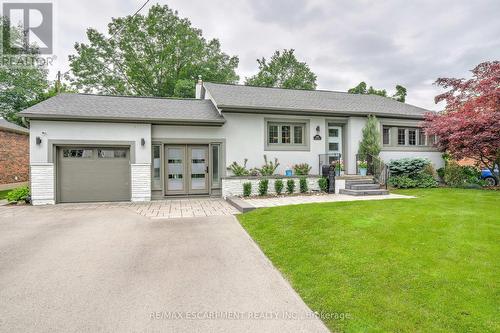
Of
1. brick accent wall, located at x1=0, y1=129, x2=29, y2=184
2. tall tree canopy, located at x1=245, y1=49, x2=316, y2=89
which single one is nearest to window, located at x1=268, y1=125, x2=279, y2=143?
brick accent wall, located at x1=0, y1=129, x2=29, y2=184

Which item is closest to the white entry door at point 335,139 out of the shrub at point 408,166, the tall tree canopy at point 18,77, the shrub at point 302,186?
the shrub at point 408,166

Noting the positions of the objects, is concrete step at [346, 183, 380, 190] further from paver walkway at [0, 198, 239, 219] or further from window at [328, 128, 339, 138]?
paver walkway at [0, 198, 239, 219]

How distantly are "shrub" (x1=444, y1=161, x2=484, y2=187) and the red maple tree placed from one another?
71 centimetres

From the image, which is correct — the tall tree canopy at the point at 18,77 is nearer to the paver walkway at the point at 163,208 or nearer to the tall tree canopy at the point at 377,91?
the paver walkway at the point at 163,208

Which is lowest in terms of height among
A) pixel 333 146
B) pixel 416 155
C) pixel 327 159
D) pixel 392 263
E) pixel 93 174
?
pixel 392 263

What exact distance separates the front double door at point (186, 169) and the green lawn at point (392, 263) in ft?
15.5

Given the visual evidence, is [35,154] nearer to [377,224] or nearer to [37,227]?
[37,227]

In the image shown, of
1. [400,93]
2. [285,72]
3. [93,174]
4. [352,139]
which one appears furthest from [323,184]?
[400,93]

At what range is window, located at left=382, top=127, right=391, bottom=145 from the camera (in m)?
12.9

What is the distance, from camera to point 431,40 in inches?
523

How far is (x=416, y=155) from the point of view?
1312 centimetres

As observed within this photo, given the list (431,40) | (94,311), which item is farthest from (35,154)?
(431,40)

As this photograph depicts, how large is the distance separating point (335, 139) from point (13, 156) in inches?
682

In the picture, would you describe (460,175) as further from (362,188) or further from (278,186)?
(278,186)
